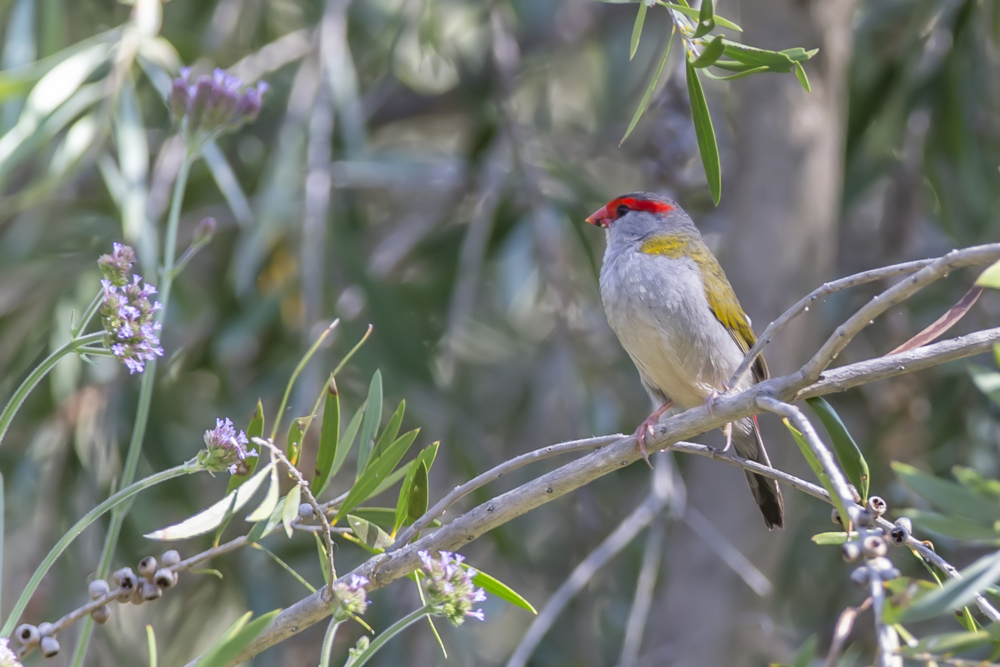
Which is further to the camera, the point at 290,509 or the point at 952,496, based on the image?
the point at 290,509

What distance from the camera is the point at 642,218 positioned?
386 cm

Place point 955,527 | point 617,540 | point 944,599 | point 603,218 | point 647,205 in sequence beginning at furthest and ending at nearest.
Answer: point 603,218
point 647,205
point 617,540
point 955,527
point 944,599

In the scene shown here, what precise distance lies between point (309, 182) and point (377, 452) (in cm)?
255

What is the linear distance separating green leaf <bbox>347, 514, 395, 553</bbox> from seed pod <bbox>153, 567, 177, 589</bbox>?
32 centimetres

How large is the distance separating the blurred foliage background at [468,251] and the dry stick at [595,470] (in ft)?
6.58

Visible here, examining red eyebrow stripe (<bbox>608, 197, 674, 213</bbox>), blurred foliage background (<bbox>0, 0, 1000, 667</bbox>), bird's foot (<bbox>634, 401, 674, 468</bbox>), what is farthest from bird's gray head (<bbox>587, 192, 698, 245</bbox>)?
bird's foot (<bbox>634, 401, 674, 468</bbox>)

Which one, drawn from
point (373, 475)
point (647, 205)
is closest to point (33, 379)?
point (373, 475)

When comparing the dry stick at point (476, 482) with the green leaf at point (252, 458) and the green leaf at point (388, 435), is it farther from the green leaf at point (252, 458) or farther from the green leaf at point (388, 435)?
the green leaf at point (252, 458)

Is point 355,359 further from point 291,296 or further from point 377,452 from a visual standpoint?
point 377,452

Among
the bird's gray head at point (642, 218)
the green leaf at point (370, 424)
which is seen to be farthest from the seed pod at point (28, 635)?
the bird's gray head at point (642, 218)

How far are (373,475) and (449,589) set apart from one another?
1.39 feet

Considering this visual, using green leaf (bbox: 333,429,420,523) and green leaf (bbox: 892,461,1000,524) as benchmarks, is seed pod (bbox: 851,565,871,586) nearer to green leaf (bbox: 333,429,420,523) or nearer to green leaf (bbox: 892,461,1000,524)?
green leaf (bbox: 892,461,1000,524)

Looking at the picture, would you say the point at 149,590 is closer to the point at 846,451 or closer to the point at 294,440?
the point at 294,440

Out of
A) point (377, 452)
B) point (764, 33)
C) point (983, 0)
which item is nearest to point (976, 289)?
point (377, 452)
